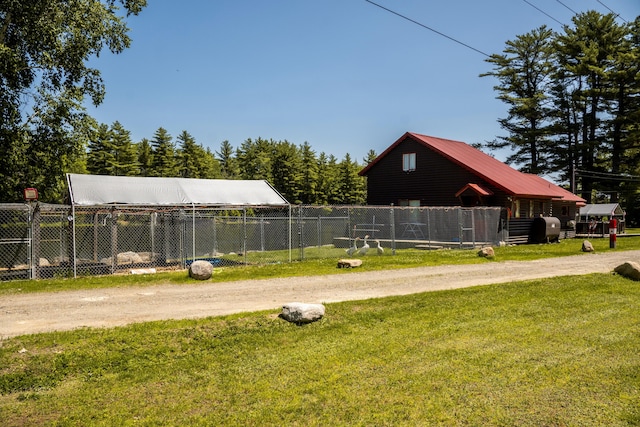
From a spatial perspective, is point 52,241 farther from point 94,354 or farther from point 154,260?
point 94,354

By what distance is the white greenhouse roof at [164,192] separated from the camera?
16.9m

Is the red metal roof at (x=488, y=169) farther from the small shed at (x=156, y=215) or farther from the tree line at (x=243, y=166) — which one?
the tree line at (x=243, y=166)

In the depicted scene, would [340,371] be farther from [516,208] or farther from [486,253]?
[516,208]

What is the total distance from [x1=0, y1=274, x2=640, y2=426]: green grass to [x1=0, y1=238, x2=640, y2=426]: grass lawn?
18 mm

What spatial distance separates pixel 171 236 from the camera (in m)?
19.6

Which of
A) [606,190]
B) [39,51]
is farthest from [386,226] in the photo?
[606,190]

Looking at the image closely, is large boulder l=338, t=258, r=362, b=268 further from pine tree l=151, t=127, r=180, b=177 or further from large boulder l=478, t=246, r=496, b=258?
pine tree l=151, t=127, r=180, b=177

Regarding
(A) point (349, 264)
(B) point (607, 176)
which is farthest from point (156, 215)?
(B) point (607, 176)

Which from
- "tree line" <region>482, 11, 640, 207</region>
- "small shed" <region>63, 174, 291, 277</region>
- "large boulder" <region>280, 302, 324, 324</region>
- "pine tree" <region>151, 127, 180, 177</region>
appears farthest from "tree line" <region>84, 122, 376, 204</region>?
"large boulder" <region>280, 302, 324, 324</region>

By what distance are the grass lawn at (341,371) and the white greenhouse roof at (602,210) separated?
34.5m

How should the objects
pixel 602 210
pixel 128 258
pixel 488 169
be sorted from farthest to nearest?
pixel 602 210, pixel 488 169, pixel 128 258

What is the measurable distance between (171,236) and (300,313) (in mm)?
13292

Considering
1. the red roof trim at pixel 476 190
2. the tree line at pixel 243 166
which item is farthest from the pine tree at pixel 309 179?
the red roof trim at pixel 476 190

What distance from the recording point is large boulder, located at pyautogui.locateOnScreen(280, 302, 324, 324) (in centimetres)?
768
